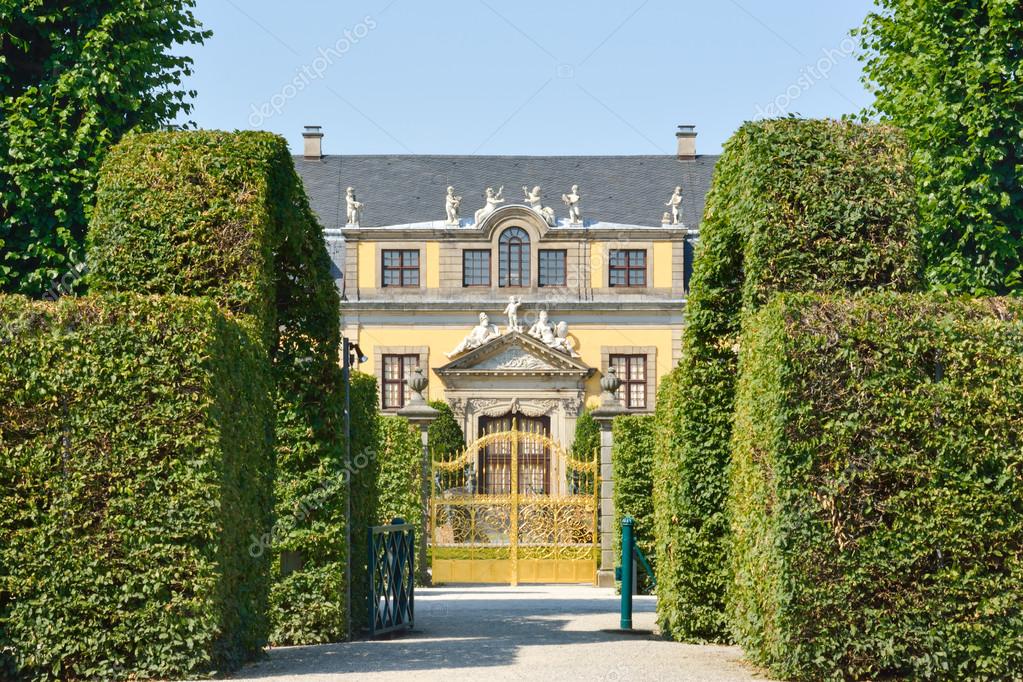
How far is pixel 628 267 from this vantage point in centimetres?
3978

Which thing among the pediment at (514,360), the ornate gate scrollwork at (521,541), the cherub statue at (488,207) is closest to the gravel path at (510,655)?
the ornate gate scrollwork at (521,541)

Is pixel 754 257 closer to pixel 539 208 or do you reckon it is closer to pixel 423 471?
pixel 423 471

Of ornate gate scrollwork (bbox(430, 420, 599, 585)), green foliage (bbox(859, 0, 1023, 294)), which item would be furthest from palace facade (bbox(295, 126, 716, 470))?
green foliage (bbox(859, 0, 1023, 294))

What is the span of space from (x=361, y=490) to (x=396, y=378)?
26588 millimetres

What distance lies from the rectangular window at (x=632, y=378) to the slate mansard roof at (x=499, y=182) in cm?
428

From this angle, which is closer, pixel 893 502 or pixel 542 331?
pixel 893 502

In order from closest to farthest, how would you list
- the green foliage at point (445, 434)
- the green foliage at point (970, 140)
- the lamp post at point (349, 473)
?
the lamp post at point (349, 473) → the green foliage at point (970, 140) → the green foliage at point (445, 434)

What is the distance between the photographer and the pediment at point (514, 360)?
1511 inches

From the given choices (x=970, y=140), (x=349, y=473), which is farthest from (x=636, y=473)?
(x=349, y=473)

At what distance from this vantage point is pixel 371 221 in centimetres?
4091

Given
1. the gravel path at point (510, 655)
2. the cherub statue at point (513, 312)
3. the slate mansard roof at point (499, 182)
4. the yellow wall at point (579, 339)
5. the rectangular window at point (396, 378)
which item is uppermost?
the slate mansard roof at point (499, 182)

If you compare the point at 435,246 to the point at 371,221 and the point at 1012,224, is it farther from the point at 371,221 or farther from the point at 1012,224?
the point at 1012,224

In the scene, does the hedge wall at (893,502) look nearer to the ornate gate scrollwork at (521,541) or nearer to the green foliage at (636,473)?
the green foliage at (636,473)

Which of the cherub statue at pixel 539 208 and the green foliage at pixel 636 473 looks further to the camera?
the cherub statue at pixel 539 208
